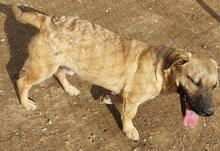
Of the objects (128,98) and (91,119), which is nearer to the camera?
(128,98)

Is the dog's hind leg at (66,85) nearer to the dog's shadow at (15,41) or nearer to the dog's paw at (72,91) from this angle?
the dog's paw at (72,91)

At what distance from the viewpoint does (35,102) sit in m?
5.41

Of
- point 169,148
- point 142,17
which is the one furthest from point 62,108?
point 142,17

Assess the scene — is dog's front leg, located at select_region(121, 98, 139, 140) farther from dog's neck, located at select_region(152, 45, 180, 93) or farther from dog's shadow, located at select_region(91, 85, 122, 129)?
dog's neck, located at select_region(152, 45, 180, 93)

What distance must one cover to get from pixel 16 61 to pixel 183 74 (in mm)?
4005

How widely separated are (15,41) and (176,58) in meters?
4.34

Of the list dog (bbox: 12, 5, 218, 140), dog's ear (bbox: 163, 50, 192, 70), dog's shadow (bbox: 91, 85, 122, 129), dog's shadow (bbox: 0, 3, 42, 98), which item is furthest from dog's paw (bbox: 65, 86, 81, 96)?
dog's ear (bbox: 163, 50, 192, 70)

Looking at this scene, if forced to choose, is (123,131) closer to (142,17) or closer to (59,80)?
(59,80)

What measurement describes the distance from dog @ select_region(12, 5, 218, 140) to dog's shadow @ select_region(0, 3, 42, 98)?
1.30 m

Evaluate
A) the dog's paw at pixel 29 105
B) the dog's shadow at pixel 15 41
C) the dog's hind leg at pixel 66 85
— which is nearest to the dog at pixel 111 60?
the dog's paw at pixel 29 105

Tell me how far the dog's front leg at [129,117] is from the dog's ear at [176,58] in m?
0.97

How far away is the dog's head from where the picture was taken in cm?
408

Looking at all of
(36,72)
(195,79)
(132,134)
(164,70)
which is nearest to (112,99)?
(132,134)

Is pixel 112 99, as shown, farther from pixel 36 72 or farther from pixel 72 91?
pixel 36 72
